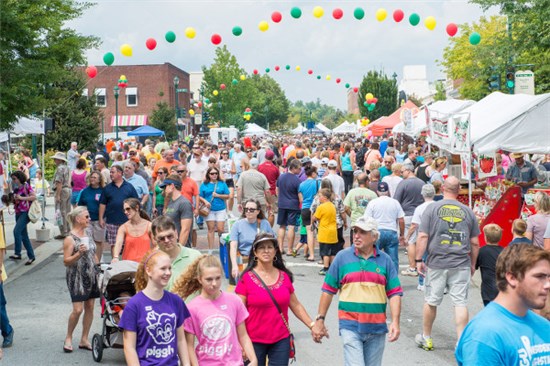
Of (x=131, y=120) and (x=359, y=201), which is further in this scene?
(x=131, y=120)

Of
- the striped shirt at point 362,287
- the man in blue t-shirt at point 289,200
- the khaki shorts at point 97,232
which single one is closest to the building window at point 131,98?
the man in blue t-shirt at point 289,200

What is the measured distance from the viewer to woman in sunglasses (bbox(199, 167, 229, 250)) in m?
15.6

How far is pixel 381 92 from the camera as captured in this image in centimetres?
9988

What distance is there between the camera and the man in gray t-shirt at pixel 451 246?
9.06 meters

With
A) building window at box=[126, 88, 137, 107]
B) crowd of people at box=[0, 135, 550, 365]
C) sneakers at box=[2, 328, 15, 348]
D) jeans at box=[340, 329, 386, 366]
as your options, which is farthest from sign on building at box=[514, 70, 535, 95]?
building window at box=[126, 88, 137, 107]

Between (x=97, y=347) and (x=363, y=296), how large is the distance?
11.5 feet

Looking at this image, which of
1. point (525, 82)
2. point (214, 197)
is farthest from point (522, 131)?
point (525, 82)

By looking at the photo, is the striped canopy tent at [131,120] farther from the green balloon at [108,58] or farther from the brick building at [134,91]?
the green balloon at [108,58]

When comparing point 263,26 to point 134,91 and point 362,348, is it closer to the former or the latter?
point 362,348

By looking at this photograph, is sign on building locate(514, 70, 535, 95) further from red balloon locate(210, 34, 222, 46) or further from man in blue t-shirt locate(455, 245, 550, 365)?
man in blue t-shirt locate(455, 245, 550, 365)

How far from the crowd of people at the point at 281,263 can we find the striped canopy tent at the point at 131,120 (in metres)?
63.8

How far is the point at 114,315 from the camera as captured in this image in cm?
877

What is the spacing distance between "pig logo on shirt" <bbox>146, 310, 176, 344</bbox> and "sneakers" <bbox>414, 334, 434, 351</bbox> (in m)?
4.46

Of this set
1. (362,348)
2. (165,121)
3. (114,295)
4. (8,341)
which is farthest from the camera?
(165,121)
